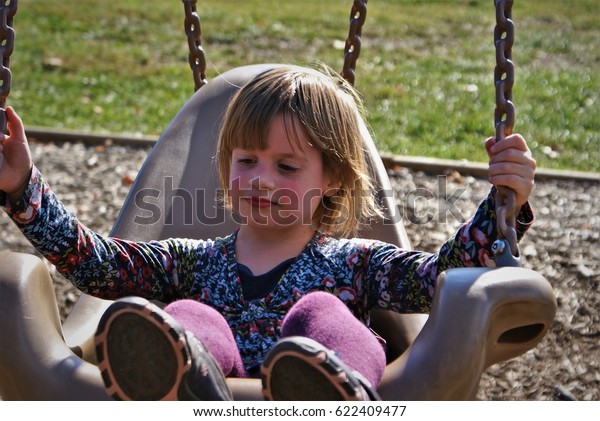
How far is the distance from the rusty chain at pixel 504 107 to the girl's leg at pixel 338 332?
36 centimetres

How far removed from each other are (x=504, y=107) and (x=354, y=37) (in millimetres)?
973

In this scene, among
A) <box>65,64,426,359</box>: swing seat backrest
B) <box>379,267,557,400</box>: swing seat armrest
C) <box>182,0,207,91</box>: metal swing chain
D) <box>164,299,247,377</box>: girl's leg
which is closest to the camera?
<box>379,267,557,400</box>: swing seat armrest

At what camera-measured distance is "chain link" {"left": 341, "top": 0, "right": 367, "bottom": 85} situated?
284 cm

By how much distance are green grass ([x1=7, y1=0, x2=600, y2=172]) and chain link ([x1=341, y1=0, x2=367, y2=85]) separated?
8.30 ft

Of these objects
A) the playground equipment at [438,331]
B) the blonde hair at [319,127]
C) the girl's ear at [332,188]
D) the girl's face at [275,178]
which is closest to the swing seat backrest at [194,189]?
the blonde hair at [319,127]

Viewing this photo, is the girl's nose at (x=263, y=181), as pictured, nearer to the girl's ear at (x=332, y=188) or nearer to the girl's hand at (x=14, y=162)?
the girl's ear at (x=332, y=188)

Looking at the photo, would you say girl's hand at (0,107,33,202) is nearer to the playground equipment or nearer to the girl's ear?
the playground equipment

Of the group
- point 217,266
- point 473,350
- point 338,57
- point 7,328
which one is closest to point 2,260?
point 7,328

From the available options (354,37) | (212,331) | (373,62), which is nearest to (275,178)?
(212,331)

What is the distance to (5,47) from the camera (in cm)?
203

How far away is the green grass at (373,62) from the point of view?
596cm

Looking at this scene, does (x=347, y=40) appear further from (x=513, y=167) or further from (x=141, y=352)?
(x=141, y=352)

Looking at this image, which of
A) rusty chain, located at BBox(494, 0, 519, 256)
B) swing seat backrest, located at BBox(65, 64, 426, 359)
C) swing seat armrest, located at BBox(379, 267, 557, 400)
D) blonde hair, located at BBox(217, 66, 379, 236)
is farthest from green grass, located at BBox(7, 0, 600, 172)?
swing seat armrest, located at BBox(379, 267, 557, 400)

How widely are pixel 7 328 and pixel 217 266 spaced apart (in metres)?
0.63
